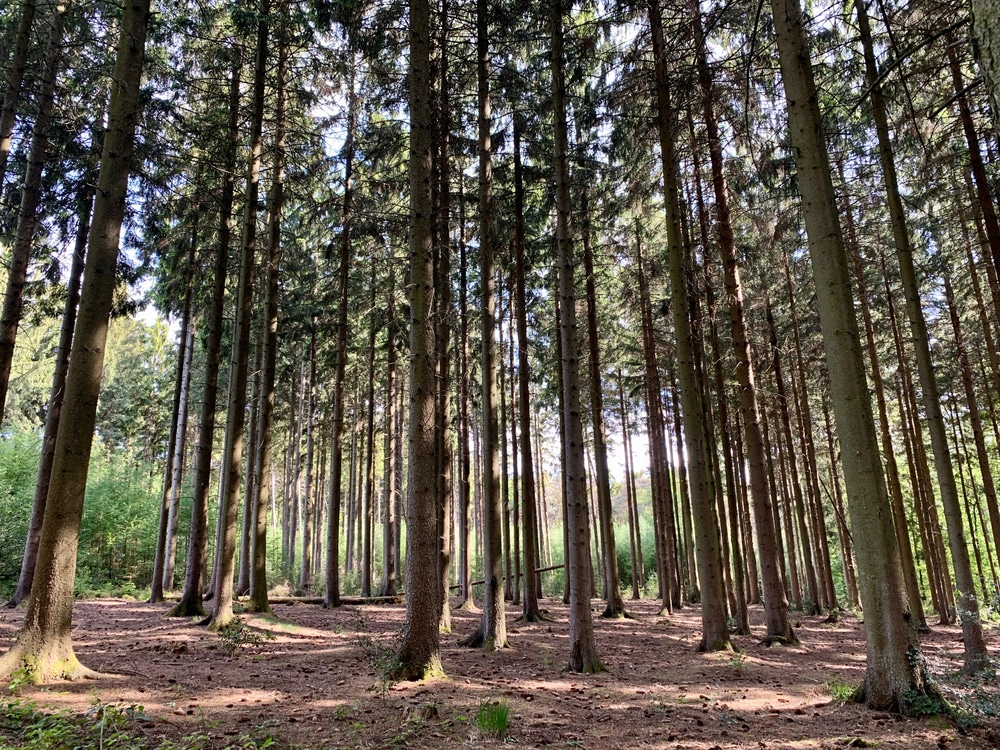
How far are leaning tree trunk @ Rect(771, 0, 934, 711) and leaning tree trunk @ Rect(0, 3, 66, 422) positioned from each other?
10632 millimetres

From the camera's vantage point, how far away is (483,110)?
11.1 meters

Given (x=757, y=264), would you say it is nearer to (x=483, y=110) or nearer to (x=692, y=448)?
(x=692, y=448)

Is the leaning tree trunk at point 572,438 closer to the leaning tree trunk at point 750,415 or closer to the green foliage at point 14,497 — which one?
the leaning tree trunk at point 750,415

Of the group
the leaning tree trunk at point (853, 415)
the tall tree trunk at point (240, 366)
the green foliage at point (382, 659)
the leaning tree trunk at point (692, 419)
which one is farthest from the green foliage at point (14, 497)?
the leaning tree trunk at point (853, 415)

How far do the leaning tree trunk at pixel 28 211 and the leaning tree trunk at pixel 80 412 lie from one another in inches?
112

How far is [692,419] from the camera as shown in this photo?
10195 mm

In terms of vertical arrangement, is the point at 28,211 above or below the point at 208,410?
above

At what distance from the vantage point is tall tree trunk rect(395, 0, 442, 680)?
7.00 meters

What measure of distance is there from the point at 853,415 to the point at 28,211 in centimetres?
1338

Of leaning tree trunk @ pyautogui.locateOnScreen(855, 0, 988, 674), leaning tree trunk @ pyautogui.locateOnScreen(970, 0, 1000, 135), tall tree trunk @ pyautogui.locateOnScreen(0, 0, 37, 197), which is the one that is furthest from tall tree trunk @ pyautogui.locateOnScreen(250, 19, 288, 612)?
leaning tree trunk @ pyautogui.locateOnScreen(970, 0, 1000, 135)

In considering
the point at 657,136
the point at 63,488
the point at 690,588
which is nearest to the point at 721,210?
the point at 657,136

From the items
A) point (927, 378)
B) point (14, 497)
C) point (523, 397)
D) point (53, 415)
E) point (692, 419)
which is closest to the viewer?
point (927, 378)

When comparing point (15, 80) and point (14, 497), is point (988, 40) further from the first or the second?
point (14, 497)

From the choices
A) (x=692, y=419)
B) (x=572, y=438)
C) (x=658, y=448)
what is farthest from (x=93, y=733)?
(x=658, y=448)
